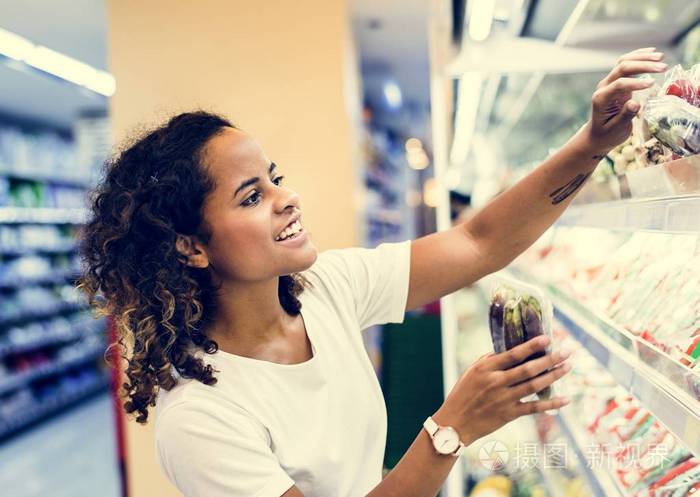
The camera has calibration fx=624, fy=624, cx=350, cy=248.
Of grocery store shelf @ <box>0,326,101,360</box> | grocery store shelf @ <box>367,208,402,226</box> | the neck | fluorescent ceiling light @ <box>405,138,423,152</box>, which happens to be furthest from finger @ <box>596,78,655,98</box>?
fluorescent ceiling light @ <box>405,138,423,152</box>

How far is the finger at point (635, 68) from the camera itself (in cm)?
98

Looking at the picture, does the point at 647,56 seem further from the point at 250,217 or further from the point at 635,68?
the point at 250,217

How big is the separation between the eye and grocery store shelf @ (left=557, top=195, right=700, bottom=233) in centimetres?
70

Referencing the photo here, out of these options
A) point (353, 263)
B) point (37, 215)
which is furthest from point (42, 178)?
point (353, 263)

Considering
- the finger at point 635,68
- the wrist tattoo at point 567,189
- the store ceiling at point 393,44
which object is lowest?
the wrist tattoo at point 567,189

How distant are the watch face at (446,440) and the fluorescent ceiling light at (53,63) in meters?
2.92

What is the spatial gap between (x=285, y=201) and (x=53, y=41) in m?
3.92

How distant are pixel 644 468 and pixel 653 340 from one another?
31cm

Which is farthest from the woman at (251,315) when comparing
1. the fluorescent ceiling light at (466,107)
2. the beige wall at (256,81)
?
the beige wall at (256,81)

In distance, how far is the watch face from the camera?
100 centimetres

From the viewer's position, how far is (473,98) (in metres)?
2.18

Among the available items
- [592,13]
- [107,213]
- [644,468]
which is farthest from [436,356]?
[107,213]

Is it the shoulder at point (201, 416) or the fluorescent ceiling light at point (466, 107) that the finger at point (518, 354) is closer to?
the shoulder at point (201, 416)

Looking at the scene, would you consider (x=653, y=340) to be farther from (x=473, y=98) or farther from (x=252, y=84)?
(x=252, y=84)
